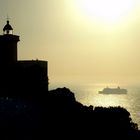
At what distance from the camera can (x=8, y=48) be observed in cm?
6341

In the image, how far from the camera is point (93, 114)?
6138 centimetres

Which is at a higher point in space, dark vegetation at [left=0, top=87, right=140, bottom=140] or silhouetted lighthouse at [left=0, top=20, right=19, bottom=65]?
silhouetted lighthouse at [left=0, top=20, right=19, bottom=65]

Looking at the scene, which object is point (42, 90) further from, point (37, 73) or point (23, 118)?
point (23, 118)

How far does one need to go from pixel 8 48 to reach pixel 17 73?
13.1 feet

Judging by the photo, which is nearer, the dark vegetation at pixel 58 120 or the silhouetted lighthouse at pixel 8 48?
the dark vegetation at pixel 58 120

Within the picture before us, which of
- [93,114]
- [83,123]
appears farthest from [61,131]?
[93,114]

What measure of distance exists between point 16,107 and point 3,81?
21.0 ft

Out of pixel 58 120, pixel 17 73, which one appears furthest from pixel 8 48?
pixel 58 120

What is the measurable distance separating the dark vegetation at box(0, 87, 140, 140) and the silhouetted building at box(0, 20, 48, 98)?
169 cm

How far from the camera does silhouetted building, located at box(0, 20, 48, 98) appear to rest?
6106 centimetres

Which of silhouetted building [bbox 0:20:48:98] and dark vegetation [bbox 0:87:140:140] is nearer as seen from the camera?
dark vegetation [bbox 0:87:140:140]

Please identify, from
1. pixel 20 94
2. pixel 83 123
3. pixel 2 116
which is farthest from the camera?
pixel 20 94

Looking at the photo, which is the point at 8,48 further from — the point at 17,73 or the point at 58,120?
the point at 58,120

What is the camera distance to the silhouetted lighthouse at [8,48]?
6284 centimetres
